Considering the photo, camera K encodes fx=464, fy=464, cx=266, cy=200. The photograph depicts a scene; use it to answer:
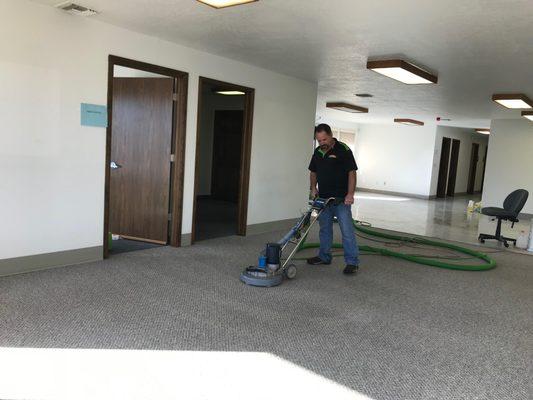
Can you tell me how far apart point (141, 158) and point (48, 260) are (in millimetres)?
1818

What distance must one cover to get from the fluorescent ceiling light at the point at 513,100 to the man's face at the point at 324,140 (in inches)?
164

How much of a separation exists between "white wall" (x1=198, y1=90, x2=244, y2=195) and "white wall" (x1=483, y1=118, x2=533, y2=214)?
6.69 m

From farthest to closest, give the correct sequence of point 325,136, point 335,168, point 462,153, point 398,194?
point 462,153, point 398,194, point 335,168, point 325,136

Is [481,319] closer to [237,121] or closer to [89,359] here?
[89,359]

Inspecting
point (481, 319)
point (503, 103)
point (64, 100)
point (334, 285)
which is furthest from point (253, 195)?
point (503, 103)

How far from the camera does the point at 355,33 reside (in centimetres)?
441

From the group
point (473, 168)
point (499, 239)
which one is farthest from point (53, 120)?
point (473, 168)

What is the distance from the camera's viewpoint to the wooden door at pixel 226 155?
1034cm

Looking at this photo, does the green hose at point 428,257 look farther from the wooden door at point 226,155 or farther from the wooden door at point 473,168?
the wooden door at point 473,168

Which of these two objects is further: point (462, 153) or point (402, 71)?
point (462, 153)

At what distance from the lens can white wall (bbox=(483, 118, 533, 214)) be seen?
36.3 ft

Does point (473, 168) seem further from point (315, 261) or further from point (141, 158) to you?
point (141, 158)

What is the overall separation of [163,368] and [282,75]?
515 cm

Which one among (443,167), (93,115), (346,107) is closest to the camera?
(93,115)
